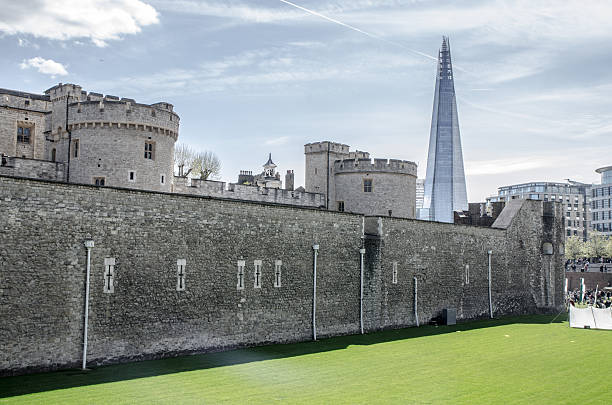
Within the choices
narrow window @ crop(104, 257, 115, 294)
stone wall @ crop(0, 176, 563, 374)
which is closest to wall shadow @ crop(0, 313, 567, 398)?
stone wall @ crop(0, 176, 563, 374)

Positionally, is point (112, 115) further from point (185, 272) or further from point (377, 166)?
point (377, 166)

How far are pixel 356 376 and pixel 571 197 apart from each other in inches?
5847

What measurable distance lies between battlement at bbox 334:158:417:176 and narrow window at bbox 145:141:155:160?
17.2m

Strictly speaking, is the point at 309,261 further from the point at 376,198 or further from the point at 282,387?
the point at 376,198

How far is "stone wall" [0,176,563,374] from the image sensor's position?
17344 millimetres

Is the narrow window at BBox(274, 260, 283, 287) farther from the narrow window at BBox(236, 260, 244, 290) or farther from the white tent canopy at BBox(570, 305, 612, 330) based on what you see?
the white tent canopy at BBox(570, 305, 612, 330)

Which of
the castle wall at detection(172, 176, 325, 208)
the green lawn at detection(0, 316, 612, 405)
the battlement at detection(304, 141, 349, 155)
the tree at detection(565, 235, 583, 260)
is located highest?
the battlement at detection(304, 141, 349, 155)

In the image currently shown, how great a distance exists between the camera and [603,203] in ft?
431

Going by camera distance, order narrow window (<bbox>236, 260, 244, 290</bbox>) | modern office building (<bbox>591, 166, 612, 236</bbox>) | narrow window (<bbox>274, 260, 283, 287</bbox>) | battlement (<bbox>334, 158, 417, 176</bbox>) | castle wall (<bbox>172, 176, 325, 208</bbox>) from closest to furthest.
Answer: narrow window (<bbox>236, 260, 244, 290</bbox>)
narrow window (<bbox>274, 260, 283, 287</bbox>)
castle wall (<bbox>172, 176, 325, 208</bbox>)
battlement (<bbox>334, 158, 417, 176</bbox>)
modern office building (<bbox>591, 166, 612, 236</bbox>)

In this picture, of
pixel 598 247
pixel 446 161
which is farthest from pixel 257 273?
pixel 446 161

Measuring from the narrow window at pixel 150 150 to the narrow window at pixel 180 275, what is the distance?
30.7 feet

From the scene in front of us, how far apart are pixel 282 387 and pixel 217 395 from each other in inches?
79.0

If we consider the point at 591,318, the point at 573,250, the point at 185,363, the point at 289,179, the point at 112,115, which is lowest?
the point at 185,363

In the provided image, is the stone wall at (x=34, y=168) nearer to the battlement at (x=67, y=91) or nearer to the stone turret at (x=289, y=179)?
the battlement at (x=67, y=91)
